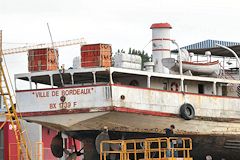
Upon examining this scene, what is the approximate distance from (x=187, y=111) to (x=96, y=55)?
4549 mm

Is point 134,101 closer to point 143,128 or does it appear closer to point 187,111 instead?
point 143,128

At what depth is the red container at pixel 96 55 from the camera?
92.5 feet

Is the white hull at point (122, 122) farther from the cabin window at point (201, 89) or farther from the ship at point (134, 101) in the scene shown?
the cabin window at point (201, 89)

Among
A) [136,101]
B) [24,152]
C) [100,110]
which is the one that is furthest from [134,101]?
[24,152]

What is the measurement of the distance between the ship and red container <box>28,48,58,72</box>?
122 mm

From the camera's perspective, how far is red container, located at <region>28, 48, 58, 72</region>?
29.8m

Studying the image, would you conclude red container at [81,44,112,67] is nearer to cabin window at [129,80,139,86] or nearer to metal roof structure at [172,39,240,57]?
cabin window at [129,80,139,86]

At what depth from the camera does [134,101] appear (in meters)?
28.3

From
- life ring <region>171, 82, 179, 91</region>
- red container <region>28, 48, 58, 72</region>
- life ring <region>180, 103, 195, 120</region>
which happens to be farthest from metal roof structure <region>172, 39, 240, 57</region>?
red container <region>28, 48, 58, 72</region>

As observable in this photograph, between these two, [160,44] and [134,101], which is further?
[160,44]

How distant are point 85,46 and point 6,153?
38.6 ft

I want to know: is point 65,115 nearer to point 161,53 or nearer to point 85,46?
point 85,46

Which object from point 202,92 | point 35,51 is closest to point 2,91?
point 35,51

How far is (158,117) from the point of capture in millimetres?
29188
